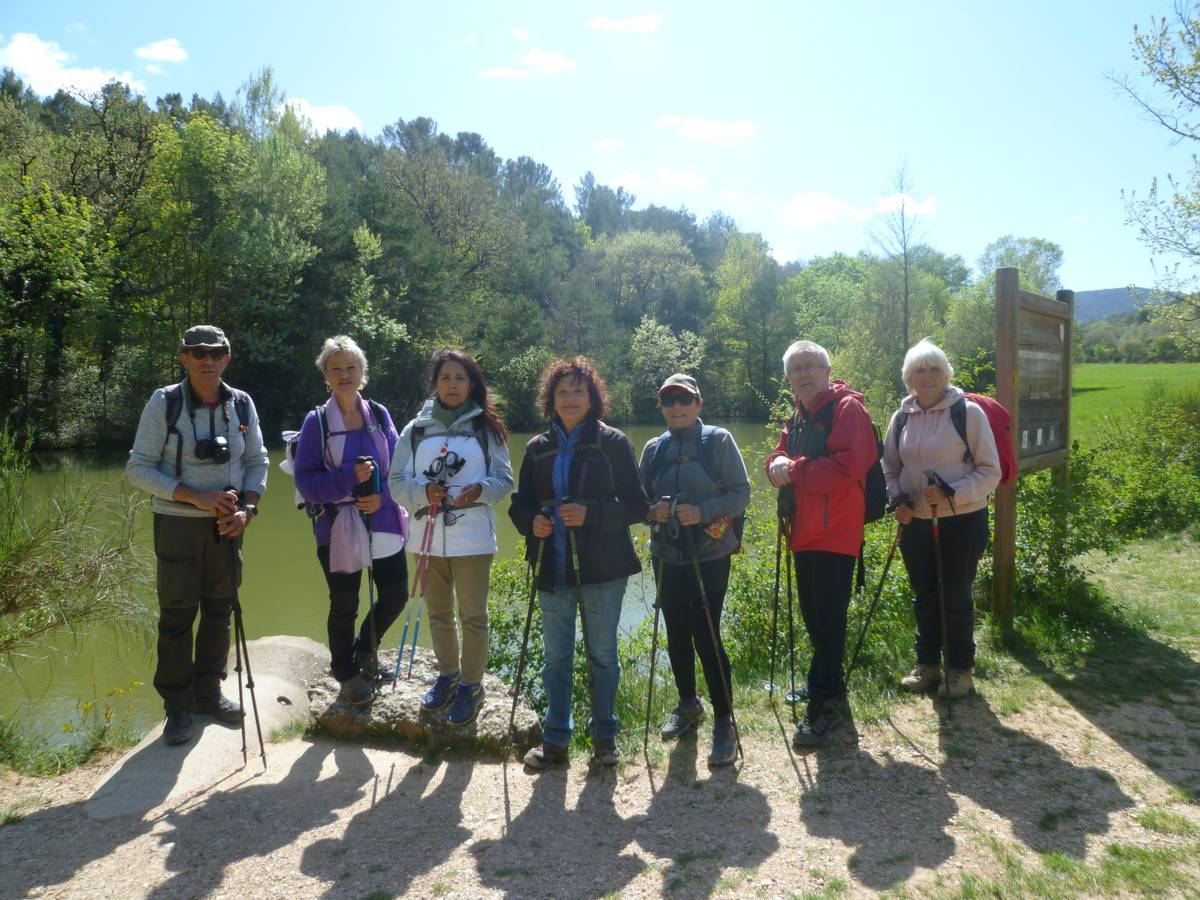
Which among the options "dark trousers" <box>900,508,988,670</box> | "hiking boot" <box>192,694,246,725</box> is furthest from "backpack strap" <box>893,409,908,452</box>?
"hiking boot" <box>192,694,246,725</box>

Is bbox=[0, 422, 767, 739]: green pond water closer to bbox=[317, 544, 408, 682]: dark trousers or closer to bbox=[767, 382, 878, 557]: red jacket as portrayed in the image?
bbox=[317, 544, 408, 682]: dark trousers

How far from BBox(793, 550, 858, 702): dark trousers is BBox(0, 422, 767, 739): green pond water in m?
3.40

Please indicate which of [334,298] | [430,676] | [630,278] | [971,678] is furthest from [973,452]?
[630,278]

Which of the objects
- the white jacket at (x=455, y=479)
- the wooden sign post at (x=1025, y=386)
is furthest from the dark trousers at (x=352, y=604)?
the wooden sign post at (x=1025, y=386)

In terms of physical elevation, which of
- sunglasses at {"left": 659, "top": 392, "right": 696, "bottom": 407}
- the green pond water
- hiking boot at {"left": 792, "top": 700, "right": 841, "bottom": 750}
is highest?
sunglasses at {"left": 659, "top": 392, "right": 696, "bottom": 407}

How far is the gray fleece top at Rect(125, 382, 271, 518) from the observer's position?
388 cm

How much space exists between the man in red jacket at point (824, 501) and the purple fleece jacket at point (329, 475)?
2.00 m

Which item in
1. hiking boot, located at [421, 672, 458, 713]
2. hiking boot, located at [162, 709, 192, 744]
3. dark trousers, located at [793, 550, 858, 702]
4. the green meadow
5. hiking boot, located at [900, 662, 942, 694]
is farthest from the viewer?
the green meadow

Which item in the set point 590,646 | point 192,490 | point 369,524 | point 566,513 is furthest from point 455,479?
point 192,490

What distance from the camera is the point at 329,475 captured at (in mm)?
4113

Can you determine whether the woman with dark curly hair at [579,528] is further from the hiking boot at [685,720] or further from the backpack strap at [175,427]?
the backpack strap at [175,427]

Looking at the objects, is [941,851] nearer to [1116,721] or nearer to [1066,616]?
[1116,721]

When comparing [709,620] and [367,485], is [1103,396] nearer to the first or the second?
[709,620]

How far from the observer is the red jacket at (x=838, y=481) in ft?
12.1
